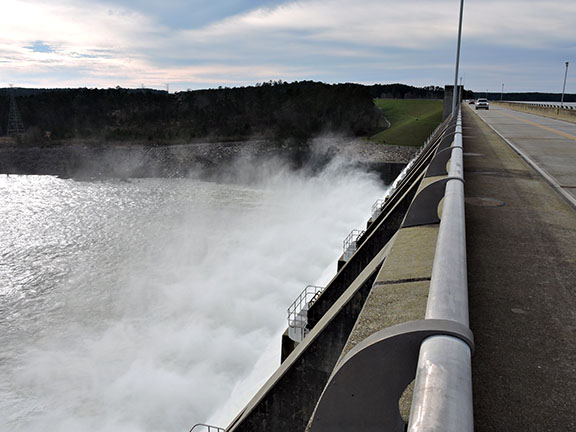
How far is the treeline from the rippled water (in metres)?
51.1

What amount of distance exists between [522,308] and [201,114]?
120560 mm

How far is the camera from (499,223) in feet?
20.5

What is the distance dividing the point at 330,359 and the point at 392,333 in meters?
3.85

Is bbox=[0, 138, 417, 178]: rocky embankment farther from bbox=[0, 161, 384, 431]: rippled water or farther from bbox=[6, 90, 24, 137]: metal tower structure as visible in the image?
bbox=[0, 161, 384, 431]: rippled water

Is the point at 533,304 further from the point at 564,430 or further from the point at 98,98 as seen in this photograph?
the point at 98,98

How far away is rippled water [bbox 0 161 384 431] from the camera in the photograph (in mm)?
13633

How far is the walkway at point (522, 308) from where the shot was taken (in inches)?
95.2

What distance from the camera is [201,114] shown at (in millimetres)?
118562

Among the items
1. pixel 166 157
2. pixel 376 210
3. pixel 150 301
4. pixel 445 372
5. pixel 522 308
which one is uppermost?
pixel 445 372

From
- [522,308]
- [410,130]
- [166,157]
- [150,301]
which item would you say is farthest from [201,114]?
[522,308]

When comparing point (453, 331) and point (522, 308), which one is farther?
point (522, 308)

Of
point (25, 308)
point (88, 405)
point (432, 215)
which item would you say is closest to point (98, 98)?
point (25, 308)

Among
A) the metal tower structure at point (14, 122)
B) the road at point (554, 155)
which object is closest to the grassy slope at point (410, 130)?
the road at point (554, 155)

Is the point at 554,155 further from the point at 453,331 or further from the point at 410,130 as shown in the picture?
the point at 410,130
